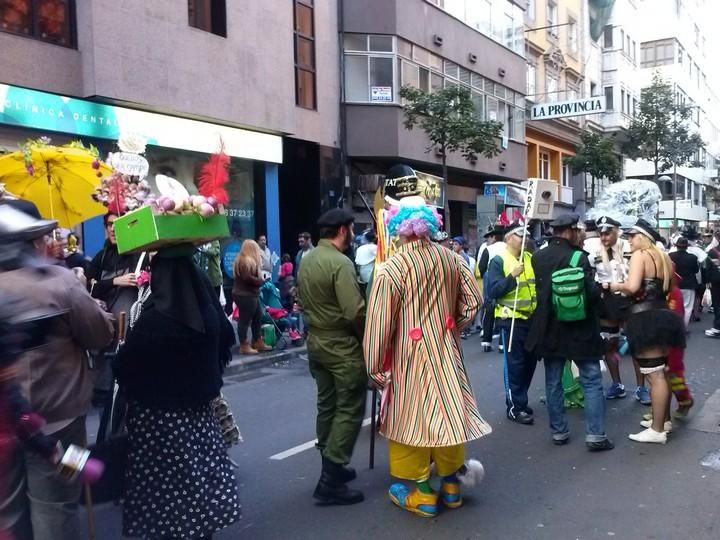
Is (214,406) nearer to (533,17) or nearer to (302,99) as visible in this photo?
(302,99)

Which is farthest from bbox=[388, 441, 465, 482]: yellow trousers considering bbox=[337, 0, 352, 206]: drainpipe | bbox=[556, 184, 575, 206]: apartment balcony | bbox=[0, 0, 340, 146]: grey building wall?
bbox=[556, 184, 575, 206]: apartment balcony

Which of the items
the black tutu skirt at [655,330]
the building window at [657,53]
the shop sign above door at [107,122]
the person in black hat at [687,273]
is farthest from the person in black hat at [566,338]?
the building window at [657,53]

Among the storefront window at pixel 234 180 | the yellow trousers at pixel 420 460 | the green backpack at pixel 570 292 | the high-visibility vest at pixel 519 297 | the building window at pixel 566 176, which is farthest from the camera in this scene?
the building window at pixel 566 176

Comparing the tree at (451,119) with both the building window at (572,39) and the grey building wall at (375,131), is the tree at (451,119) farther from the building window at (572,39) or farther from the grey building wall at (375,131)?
the building window at (572,39)

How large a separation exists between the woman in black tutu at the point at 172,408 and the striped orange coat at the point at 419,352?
1.10 metres

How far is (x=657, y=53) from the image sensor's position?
50.7 meters

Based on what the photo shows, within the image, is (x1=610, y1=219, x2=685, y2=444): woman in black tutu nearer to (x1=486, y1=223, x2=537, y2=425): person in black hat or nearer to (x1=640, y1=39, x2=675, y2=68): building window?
(x1=486, y1=223, x2=537, y2=425): person in black hat

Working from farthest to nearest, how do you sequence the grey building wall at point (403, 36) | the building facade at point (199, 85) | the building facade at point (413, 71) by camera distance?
the building facade at point (413, 71)
the grey building wall at point (403, 36)
the building facade at point (199, 85)

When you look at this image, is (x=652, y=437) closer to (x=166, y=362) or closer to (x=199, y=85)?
(x=166, y=362)

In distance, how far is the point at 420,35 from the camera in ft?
67.8

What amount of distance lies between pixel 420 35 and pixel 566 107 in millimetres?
4743

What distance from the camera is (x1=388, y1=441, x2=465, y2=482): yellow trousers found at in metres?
4.45

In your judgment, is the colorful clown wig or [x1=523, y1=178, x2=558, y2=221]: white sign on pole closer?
the colorful clown wig

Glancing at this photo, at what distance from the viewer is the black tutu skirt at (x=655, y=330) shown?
5848 millimetres
